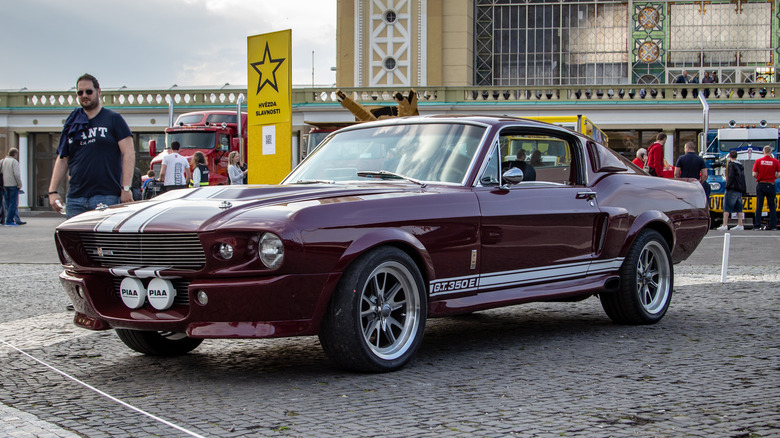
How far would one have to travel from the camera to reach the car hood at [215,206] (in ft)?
15.3

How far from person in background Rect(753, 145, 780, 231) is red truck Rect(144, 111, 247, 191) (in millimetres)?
14688

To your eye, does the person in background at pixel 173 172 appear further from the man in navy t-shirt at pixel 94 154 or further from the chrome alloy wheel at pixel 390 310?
the chrome alloy wheel at pixel 390 310

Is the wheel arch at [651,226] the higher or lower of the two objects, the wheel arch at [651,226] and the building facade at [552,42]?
the lower

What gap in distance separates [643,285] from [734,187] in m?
14.6

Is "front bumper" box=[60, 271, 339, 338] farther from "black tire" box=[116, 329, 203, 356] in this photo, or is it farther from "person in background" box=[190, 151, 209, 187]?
"person in background" box=[190, 151, 209, 187]

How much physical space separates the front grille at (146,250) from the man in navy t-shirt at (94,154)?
2364 millimetres

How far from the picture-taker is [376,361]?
15.8 feet

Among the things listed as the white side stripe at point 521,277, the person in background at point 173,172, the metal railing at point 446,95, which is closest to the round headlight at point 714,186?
the person in background at point 173,172

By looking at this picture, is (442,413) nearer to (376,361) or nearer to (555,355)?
(376,361)

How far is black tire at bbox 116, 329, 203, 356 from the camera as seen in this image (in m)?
5.52

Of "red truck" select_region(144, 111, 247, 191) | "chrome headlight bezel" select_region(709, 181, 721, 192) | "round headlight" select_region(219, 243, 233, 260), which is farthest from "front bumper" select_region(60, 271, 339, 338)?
"red truck" select_region(144, 111, 247, 191)

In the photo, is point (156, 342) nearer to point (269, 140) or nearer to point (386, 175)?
point (386, 175)

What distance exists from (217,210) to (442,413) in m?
1.62

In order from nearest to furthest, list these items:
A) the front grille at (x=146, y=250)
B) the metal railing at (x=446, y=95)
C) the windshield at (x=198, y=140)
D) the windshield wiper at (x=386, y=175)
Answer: the front grille at (x=146, y=250) < the windshield wiper at (x=386, y=175) < the windshield at (x=198, y=140) < the metal railing at (x=446, y=95)
